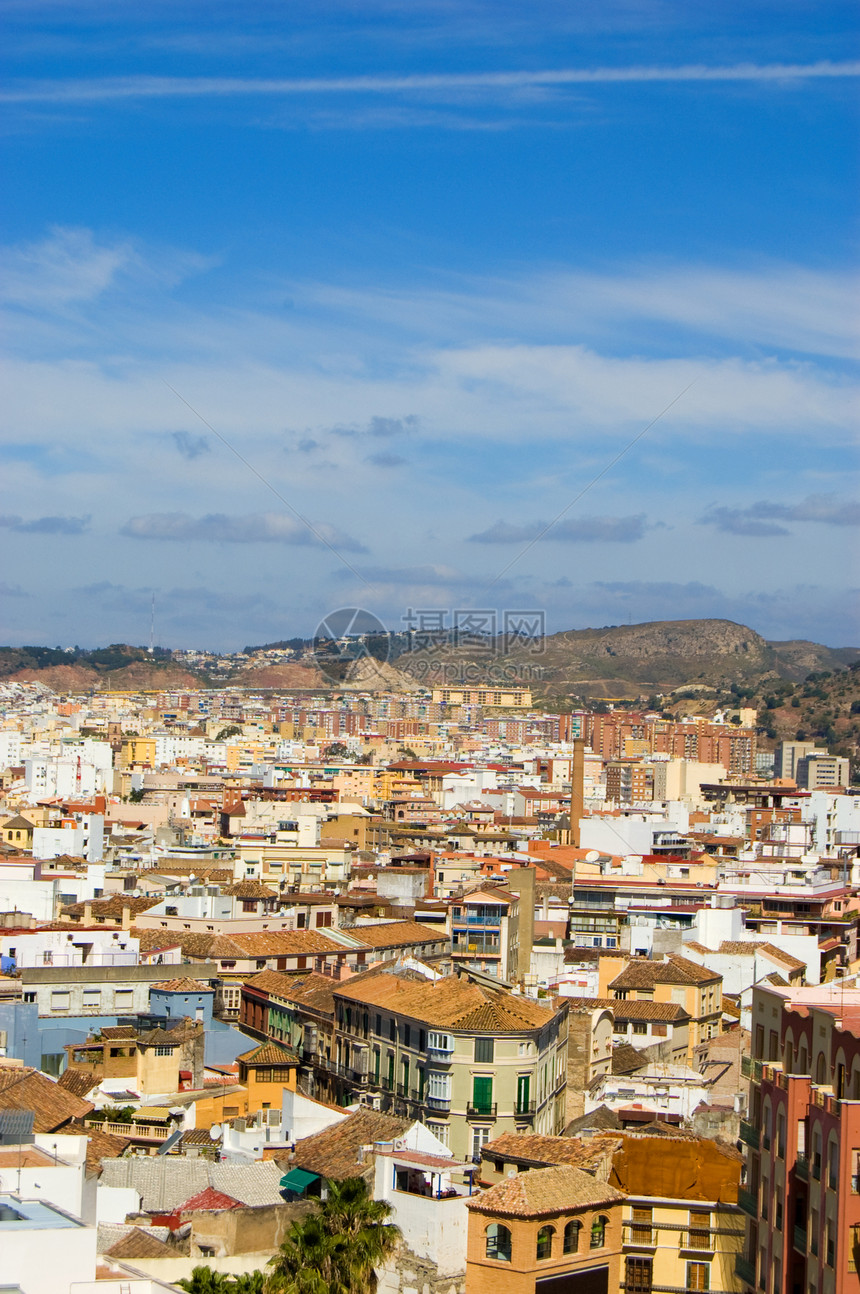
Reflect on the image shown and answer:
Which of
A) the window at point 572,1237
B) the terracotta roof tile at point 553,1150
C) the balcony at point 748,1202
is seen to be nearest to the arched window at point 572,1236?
the window at point 572,1237

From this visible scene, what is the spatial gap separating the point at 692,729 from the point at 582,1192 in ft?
309

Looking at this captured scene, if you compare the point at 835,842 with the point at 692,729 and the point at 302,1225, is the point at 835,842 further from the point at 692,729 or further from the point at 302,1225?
the point at 692,729

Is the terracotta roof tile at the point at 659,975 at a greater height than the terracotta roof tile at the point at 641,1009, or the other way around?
the terracotta roof tile at the point at 659,975

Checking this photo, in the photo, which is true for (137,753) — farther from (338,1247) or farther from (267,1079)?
(338,1247)

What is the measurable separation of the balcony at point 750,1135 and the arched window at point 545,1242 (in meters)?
1.74

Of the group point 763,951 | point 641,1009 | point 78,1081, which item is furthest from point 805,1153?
point 763,951

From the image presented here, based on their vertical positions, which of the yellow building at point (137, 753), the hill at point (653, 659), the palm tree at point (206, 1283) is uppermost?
the hill at point (653, 659)

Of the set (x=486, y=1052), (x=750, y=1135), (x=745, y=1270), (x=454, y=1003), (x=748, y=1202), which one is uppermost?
(x=454, y=1003)

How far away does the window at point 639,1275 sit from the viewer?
558 inches

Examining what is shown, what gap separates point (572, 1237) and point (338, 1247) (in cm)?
181

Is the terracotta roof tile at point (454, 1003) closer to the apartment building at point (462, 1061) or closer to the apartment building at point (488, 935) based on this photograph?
the apartment building at point (462, 1061)

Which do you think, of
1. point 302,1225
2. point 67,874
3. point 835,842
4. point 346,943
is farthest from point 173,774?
point 302,1225

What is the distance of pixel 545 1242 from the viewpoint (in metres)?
13.4

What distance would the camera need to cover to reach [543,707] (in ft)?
468
